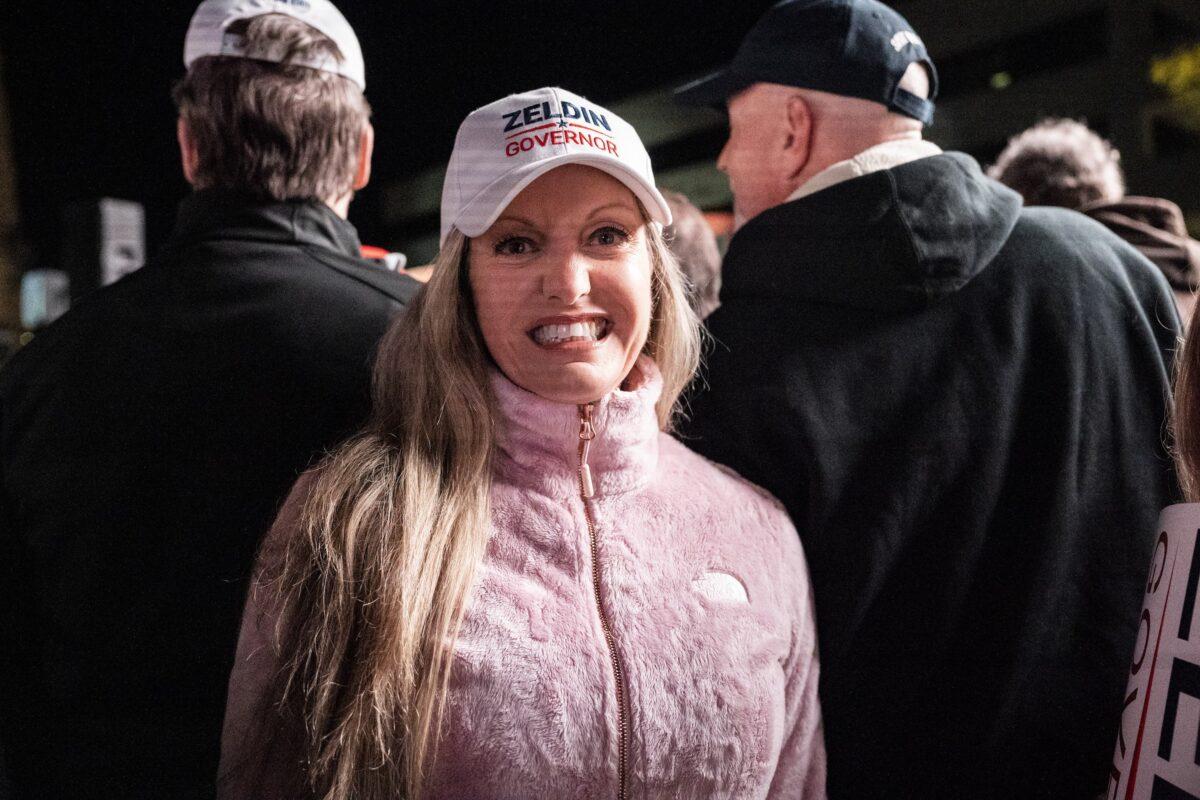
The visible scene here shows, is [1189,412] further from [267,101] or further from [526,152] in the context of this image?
[267,101]

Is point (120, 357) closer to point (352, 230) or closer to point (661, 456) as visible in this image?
point (352, 230)

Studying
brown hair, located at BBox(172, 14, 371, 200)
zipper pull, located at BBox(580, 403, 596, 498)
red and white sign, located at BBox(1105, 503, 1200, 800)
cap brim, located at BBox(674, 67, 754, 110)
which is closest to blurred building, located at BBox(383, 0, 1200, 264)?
cap brim, located at BBox(674, 67, 754, 110)

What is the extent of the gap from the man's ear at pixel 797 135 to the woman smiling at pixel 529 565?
0.43 m

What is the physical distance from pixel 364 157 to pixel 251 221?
0.21 m

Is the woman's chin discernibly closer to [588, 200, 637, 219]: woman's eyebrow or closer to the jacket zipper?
the jacket zipper

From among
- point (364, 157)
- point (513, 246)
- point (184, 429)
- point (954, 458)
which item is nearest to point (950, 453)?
point (954, 458)

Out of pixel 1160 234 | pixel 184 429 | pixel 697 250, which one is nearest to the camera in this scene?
pixel 184 429

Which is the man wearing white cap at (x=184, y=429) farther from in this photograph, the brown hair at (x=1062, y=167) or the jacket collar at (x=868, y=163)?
the brown hair at (x=1062, y=167)

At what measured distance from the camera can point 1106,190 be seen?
8.42 ft

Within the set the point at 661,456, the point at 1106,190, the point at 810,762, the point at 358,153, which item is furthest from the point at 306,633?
the point at 1106,190

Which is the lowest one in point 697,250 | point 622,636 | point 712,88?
point 622,636

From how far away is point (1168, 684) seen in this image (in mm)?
1015

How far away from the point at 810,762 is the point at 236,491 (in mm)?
894

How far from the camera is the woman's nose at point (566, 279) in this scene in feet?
4.14
